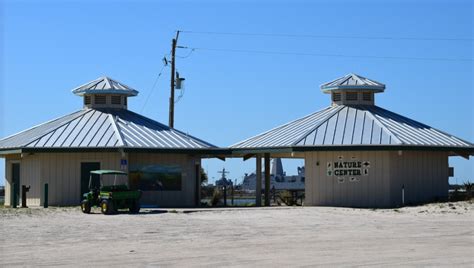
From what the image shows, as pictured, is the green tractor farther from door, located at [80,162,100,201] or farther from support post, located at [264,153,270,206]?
support post, located at [264,153,270,206]

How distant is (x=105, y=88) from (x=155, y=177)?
629 cm

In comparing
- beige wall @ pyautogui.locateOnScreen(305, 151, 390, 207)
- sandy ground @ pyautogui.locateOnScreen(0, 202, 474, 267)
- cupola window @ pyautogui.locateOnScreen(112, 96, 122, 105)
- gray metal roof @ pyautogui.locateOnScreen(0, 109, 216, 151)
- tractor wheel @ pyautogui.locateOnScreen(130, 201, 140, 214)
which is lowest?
sandy ground @ pyautogui.locateOnScreen(0, 202, 474, 267)

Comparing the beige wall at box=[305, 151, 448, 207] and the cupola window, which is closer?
the beige wall at box=[305, 151, 448, 207]

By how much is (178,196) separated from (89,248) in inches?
822

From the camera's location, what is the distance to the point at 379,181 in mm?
37688

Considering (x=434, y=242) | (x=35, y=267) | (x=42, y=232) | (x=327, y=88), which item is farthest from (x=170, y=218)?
(x=327, y=88)

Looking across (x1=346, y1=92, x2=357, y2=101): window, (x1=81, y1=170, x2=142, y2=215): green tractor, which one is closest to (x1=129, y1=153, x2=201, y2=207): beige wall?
(x1=81, y1=170, x2=142, y2=215): green tractor

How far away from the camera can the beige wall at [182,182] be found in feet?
131

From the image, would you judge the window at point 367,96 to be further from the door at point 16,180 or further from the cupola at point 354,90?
the door at point 16,180

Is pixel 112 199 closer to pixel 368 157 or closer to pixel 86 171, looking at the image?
pixel 86 171

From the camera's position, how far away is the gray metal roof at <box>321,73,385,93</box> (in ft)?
141

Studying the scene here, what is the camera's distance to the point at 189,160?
40.6m

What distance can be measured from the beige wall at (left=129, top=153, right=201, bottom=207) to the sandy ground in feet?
23.4

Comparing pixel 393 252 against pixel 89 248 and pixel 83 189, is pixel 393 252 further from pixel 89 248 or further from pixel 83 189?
pixel 83 189
